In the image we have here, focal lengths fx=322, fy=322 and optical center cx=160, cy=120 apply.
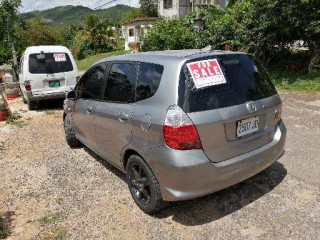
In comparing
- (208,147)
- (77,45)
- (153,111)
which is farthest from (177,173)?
(77,45)

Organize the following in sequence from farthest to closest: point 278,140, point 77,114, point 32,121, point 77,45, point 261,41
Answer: point 77,45, point 261,41, point 32,121, point 77,114, point 278,140

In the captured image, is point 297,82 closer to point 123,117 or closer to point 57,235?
point 123,117

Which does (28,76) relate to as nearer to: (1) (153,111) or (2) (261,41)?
(1) (153,111)

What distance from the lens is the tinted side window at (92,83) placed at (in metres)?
4.60

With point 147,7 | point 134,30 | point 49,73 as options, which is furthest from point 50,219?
point 147,7

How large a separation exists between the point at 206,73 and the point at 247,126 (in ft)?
2.40

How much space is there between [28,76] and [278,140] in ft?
24.6

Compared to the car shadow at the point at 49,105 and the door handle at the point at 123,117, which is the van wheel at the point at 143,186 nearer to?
the door handle at the point at 123,117

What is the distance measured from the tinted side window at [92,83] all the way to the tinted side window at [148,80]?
3.21 feet

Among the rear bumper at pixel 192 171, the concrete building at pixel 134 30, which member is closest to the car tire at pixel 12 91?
the rear bumper at pixel 192 171

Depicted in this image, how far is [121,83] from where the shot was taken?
4078 mm

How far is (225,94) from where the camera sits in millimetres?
3350

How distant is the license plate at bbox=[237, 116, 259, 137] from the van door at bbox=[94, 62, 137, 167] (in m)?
1.22

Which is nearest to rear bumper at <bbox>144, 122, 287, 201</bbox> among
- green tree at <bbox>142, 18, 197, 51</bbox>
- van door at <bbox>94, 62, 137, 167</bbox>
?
van door at <bbox>94, 62, 137, 167</bbox>
